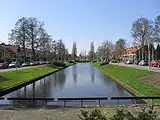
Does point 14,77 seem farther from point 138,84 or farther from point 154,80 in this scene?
point 154,80

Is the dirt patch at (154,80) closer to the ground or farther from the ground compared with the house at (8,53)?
closer to the ground

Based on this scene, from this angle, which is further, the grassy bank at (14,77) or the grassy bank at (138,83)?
the grassy bank at (14,77)

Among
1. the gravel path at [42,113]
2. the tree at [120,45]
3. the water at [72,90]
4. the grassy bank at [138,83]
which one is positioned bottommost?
the water at [72,90]

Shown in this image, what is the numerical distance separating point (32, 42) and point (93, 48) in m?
116

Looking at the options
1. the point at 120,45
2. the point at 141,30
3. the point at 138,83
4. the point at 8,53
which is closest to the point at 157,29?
the point at 141,30

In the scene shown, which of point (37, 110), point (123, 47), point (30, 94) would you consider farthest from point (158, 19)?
point (123, 47)

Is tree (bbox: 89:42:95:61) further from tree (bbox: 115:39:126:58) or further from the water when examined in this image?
A: the water

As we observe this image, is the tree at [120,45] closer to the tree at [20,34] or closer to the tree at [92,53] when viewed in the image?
the tree at [92,53]

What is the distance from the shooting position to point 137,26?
7181cm

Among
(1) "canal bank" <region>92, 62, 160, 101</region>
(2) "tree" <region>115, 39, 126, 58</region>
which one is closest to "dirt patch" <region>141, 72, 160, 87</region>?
(1) "canal bank" <region>92, 62, 160, 101</region>

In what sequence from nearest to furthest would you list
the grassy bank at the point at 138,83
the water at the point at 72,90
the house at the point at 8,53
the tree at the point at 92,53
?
the grassy bank at the point at 138,83 < the water at the point at 72,90 < the house at the point at 8,53 < the tree at the point at 92,53

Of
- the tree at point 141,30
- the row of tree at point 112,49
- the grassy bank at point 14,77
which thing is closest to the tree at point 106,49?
the row of tree at point 112,49

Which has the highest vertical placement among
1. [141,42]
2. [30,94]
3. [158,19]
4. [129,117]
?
[158,19]

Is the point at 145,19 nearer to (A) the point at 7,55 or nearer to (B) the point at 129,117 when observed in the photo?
(A) the point at 7,55
